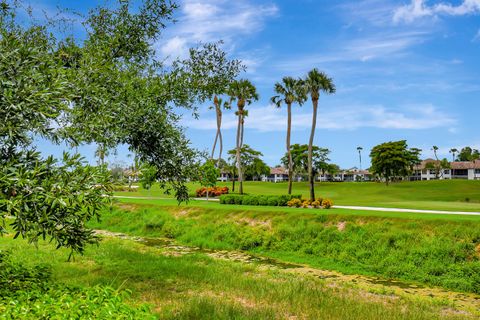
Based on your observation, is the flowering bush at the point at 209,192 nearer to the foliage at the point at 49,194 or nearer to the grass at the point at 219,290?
the grass at the point at 219,290

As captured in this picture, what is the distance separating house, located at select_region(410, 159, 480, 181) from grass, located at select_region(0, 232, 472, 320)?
148681mm

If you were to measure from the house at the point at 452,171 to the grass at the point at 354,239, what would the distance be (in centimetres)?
13823

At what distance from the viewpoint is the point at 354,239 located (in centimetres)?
2408

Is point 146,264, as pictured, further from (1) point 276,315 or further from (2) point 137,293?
(1) point 276,315

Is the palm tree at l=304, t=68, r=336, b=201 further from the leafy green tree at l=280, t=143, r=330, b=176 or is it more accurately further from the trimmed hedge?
the leafy green tree at l=280, t=143, r=330, b=176

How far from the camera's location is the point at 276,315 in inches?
490

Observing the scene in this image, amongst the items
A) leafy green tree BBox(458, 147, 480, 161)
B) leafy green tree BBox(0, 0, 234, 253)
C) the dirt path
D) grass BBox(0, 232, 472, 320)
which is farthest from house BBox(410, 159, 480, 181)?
leafy green tree BBox(0, 0, 234, 253)

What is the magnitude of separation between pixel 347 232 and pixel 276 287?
10439mm

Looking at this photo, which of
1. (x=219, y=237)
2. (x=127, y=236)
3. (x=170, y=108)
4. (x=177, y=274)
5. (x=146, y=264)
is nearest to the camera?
(x=170, y=108)

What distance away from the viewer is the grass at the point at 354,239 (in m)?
20.2

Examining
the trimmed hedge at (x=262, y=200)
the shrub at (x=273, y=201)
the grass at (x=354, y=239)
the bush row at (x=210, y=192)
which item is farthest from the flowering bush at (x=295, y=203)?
the bush row at (x=210, y=192)

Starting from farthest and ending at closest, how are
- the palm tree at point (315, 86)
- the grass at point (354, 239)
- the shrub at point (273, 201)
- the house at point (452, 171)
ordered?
the house at point (452, 171) < the palm tree at point (315, 86) < the shrub at point (273, 201) < the grass at point (354, 239)

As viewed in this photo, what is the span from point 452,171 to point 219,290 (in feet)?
550

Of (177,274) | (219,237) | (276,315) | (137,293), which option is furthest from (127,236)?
(276,315)
